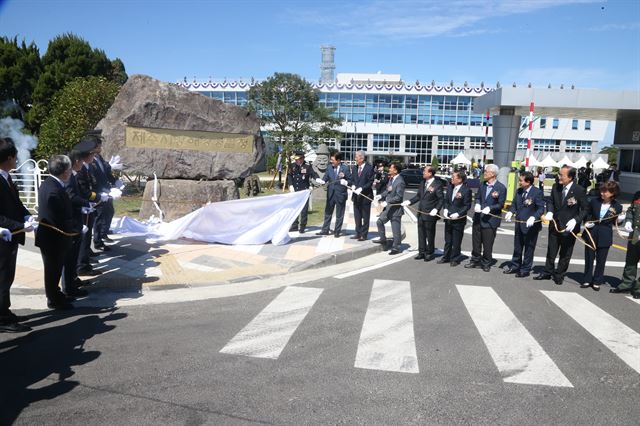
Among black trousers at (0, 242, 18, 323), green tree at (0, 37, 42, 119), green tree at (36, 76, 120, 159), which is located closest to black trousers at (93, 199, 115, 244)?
black trousers at (0, 242, 18, 323)

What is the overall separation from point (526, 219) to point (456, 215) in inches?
49.9

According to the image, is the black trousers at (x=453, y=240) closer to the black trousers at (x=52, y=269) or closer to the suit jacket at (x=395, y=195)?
the suit jacket at (x=395, y=195)

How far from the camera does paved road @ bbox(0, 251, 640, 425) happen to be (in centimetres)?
355

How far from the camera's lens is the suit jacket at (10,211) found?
495 centimetres

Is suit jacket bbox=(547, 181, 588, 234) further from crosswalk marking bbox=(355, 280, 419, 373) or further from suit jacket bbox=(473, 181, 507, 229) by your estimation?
crosswalk marking bbox=(355, 280, 419, 373)

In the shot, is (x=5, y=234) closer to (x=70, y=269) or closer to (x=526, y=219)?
(x=70, y=269)

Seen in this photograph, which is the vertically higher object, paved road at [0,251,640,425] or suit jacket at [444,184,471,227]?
suit jacket at [444,184,471,227]

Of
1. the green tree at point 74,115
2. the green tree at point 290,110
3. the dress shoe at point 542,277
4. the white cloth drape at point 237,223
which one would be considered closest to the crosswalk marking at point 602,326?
the dress shoe at point 542,277

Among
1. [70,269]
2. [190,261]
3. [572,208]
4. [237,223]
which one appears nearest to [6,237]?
[70,269]

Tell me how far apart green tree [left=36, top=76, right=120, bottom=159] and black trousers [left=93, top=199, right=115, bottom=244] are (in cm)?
1510

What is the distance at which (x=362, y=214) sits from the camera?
10.6m

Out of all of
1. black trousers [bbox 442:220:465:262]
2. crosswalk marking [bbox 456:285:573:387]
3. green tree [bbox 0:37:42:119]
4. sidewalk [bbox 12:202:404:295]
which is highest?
green tree [bbox 0:37:42:119]

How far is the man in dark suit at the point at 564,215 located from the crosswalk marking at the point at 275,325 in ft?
13.8

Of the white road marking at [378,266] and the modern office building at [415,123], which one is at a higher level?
the modern office building at [415,123]
